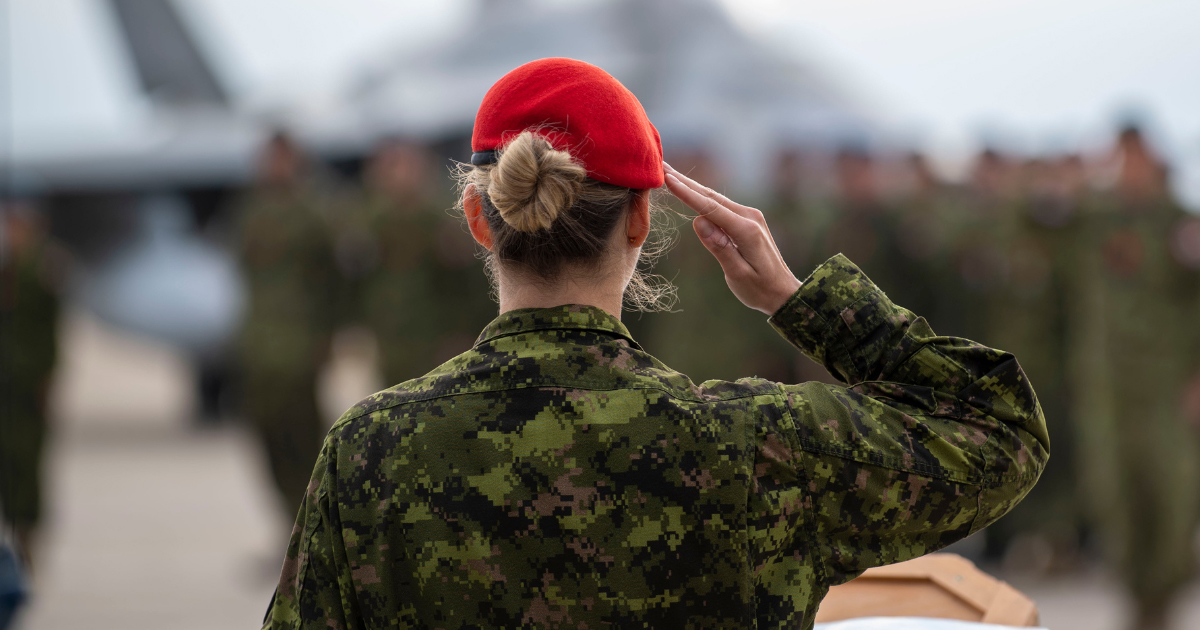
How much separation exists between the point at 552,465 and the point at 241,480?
6.88 metres

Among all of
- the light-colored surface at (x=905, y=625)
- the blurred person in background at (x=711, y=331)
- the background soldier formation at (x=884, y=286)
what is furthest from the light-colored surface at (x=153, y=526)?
the light-colored surface at (x=905, y=625)

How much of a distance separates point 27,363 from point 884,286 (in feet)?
13.5

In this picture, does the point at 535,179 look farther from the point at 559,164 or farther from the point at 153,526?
the point at 153,526

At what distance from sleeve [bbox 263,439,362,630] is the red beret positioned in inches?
14.4

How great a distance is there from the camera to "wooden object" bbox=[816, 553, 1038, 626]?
60.0 inches

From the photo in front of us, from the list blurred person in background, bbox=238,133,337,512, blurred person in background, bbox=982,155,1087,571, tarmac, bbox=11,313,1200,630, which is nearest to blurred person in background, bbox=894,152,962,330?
blurred person in background, bbox=982,155,1087,571

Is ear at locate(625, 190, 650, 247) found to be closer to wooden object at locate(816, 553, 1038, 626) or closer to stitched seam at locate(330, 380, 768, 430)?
stitched seam at locate(330, 380, 768, 430)

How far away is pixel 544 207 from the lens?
997 mm

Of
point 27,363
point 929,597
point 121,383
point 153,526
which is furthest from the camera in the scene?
point 121,383

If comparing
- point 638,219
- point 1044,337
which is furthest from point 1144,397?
point 638,219

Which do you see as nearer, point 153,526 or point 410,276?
point 410,276

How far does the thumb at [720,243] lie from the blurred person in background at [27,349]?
4197 millimetres

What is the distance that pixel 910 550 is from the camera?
1.09m

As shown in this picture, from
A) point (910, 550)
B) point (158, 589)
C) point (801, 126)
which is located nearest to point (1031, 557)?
point (158, 589)
